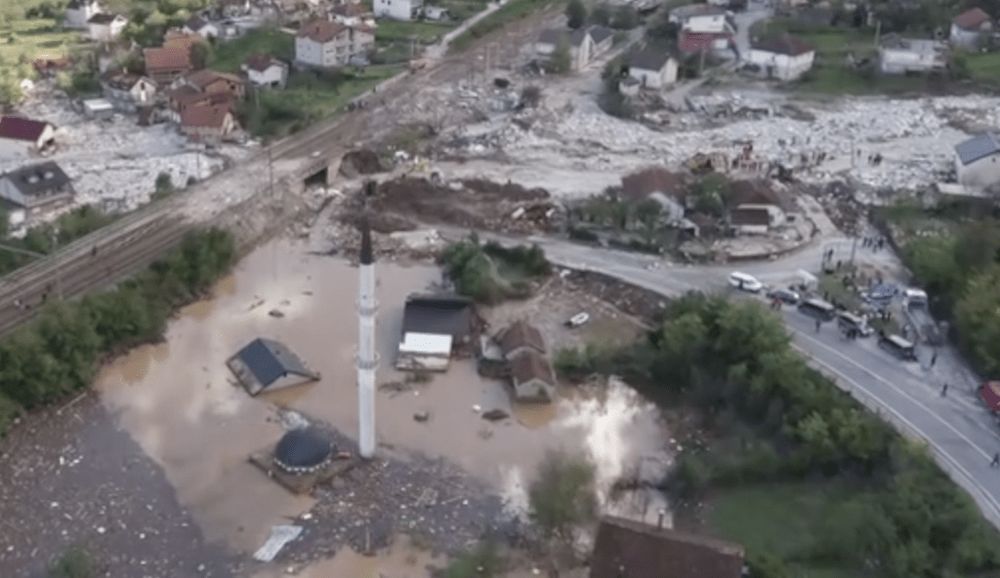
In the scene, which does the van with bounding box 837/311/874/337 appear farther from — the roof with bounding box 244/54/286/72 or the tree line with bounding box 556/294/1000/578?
the roof with bounding box 244/54/286/72

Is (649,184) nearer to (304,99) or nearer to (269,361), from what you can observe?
(269,361)

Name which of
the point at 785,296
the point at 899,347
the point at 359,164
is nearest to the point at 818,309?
the point at 785,296

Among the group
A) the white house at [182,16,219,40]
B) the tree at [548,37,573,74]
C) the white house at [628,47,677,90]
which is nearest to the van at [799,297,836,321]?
the white house at [628,47,677,90]

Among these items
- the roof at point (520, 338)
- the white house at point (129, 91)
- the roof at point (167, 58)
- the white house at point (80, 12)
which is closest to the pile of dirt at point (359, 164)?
the white house at point (129, 91)

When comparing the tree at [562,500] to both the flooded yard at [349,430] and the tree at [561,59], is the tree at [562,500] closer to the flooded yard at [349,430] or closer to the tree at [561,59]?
the flooded yard at [349,430]

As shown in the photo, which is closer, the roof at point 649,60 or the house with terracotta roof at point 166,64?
the roof at point 649,60
